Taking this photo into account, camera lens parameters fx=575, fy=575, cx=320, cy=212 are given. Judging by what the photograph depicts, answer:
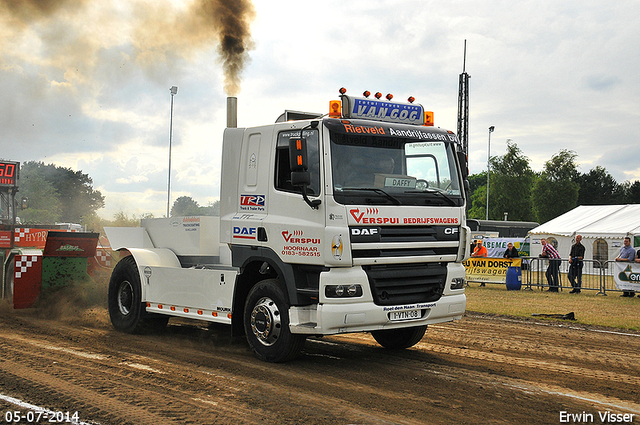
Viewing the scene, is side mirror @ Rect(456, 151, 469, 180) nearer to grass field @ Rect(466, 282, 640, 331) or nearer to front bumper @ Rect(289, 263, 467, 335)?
front bumper @ Rect(289, 263, 467, 335)

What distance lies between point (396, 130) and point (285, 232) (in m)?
1.96

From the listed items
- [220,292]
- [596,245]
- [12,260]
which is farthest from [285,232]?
[596,245]

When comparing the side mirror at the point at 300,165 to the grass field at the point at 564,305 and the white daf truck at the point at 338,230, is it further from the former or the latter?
the grass field at the point at 564,305

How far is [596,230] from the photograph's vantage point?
86.5 feet

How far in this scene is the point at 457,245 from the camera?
7.58 meters

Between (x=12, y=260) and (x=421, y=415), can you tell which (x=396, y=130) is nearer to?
(x=421, y=415)

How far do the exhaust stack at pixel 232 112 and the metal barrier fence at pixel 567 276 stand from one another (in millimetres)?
12763

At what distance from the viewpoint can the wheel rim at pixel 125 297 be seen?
9523mm

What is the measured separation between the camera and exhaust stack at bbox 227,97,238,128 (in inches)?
341

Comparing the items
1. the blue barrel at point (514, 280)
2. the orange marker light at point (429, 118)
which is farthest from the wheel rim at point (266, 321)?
the blue barrel at point (514, 280)

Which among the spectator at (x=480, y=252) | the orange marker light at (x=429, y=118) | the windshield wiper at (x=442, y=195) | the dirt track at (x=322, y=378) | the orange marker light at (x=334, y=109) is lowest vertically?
the dirt track at (x=322, y=378)

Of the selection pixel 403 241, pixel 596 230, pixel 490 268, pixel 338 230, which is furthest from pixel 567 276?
pixel 338 230

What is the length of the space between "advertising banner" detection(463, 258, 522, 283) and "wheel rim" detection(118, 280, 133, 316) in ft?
45.2

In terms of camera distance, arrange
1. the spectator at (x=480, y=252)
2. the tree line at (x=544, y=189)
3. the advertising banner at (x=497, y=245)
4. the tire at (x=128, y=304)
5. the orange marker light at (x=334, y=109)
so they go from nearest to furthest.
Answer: the orange marker light at (x=334, y=109) → the tire at (x=128, y=304) → the spectator at (x=480, y=252) → the advertising banner at (x=497, y=245) → the tree line at (x=544, y=189)
